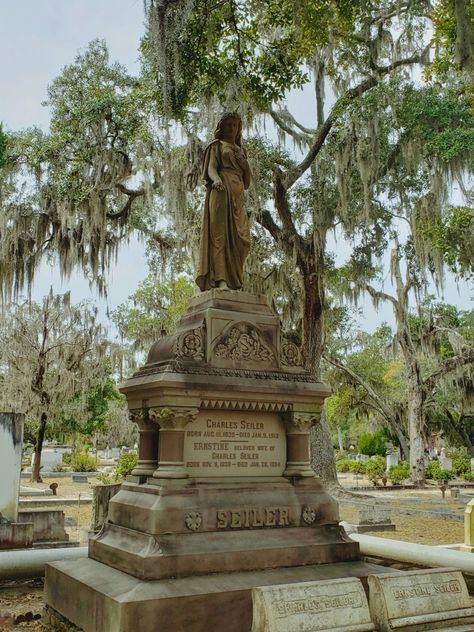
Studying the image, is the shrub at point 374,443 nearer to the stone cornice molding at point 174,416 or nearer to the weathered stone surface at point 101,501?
the weathered stone surface at point 101,501

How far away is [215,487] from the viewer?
566 cm

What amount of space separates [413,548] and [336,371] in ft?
76.5

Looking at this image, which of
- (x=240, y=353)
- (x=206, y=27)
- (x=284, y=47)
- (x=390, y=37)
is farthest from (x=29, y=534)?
(x=390, y=37)

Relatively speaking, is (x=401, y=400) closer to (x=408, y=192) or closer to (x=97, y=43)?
(x=408, y=192)

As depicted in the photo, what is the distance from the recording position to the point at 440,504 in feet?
63.3

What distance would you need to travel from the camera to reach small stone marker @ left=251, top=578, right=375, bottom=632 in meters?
4.20

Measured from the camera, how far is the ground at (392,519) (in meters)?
6.39

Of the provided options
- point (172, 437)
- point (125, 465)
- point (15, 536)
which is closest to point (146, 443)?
point (172, 437)

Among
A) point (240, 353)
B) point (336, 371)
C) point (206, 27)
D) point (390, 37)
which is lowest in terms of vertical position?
point (240, 353)

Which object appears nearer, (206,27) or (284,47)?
(206,27)

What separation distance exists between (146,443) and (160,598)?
1.68 meters

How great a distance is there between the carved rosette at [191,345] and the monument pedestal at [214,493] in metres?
0.01

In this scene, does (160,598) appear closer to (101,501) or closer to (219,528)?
(219,528)

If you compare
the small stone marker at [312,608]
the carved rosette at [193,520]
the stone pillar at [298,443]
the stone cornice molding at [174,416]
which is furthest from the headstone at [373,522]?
the small stone marker at [312,608]
